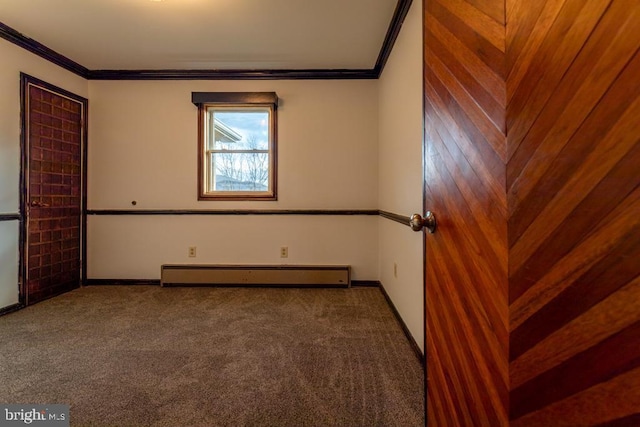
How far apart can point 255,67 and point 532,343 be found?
3222 millimetres

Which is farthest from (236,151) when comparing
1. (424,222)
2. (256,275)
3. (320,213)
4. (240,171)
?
(424,222)

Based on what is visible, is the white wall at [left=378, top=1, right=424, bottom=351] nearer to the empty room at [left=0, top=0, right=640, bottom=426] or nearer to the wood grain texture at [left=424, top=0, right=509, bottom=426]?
the empty room at [left=0, top=0, right=640, bottom=426]

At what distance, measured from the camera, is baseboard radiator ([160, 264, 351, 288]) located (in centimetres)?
309

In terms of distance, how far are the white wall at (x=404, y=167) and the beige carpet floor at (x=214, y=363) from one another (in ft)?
0.92

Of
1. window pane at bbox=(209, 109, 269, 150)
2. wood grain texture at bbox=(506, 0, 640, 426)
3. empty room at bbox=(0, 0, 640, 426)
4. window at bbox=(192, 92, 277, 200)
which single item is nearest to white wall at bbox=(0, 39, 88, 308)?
empty room at bbox=(0, 0, 640, 426)

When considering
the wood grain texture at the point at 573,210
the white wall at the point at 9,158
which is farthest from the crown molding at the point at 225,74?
the wood grain texture at the point at 573,210

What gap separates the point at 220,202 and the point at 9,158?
1711mm

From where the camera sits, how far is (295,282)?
10.2 feet

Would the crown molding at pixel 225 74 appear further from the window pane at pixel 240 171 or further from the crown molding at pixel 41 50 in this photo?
the window pane at pixel 240 171

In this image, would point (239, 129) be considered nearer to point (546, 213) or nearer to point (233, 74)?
point (233, 74)

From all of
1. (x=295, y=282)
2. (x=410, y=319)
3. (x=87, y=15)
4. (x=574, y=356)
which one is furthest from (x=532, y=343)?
(x=87, y=15)

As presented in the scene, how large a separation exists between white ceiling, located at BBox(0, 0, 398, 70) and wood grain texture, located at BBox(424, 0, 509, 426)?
147 cm

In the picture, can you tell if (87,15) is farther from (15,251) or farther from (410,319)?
(410,319)

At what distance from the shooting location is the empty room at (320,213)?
1.56 ft
